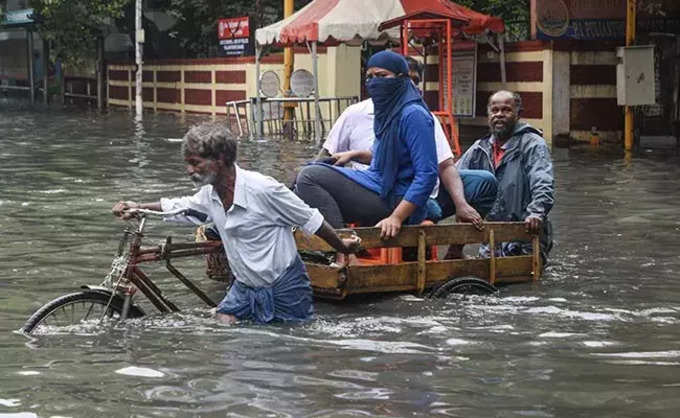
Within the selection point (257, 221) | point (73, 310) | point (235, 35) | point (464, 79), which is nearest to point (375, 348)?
point (257, 221)

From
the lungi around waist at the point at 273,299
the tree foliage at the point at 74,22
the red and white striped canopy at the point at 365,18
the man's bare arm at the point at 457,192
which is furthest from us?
the tree foliage at the point at 74,22

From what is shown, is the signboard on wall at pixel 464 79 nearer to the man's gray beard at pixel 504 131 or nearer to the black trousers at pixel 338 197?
the man's gray beard at pixel 504 131

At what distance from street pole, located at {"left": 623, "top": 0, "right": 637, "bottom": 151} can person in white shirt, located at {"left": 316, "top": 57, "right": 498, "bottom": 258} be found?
43.1 ft

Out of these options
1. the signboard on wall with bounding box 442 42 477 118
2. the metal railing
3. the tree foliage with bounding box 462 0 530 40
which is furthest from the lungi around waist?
the tree foliage with bounding box 462 0 530 40

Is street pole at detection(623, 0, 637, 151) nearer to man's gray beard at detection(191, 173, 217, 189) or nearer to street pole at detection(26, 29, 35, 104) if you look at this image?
man's gray beard at detection(191, 173, 217, 189)

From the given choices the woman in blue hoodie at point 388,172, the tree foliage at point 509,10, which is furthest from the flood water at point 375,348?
the tree foliage at point 509,10

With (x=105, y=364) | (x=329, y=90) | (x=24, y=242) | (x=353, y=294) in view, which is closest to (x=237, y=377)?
(x=105, y=364)

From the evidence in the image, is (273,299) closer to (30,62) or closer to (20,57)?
(30,62)

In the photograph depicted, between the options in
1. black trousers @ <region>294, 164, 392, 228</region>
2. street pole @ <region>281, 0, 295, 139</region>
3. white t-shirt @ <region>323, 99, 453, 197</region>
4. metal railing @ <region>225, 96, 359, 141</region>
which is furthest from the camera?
street pole @ <region>281, 0, 295, 139</region>

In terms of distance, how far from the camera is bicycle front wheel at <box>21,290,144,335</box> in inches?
308

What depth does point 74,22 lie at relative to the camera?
47.8 m

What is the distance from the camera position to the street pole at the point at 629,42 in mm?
23031

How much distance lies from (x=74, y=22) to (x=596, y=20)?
26.7 meters

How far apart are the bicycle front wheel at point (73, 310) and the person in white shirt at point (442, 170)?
2.57 metres
